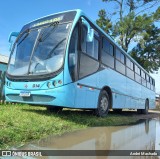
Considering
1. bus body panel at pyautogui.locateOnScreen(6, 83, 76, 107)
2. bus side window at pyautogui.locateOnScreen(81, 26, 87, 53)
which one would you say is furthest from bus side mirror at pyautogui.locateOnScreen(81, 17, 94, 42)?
bus body panel at pyautogui.locateOnScreen(6, 83, 76, 107)

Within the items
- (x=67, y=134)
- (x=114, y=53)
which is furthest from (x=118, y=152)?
(x=114, y=53)

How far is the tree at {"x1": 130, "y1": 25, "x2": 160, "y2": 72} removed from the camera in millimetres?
30531

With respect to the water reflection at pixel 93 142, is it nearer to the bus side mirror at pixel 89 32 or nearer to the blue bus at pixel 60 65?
the blue bus at pixel 60 65

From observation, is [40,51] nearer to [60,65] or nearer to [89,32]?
[60,65]

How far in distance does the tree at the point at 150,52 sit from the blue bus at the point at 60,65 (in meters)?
21.5

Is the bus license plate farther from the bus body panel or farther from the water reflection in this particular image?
the water reflection

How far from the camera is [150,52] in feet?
103

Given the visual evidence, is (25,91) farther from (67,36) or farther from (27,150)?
(27,150)

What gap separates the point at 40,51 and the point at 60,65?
0.99m

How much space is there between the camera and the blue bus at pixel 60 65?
7438mm

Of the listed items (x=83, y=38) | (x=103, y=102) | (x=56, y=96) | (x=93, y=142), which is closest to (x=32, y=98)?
(x=56, y=96)

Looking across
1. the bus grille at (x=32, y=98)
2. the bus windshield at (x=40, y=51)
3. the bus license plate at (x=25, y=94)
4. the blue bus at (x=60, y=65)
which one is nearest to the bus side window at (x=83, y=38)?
the blue bus at (x=60, y=65)

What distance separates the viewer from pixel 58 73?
7.33 meters

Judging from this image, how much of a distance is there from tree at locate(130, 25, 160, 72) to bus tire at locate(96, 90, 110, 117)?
2112 cm
